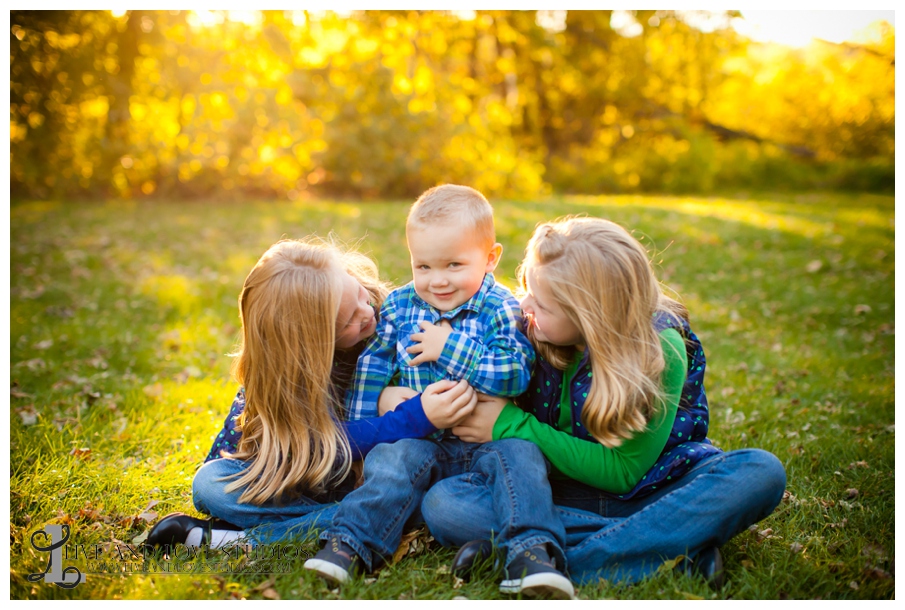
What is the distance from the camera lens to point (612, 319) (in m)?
2.75

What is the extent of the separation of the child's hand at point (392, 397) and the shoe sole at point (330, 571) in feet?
2.38

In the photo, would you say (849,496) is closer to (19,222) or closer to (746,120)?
(19,222)

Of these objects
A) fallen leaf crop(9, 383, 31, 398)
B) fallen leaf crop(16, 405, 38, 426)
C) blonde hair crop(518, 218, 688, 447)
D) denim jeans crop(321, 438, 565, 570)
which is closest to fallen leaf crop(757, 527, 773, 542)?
blonde hair crop(518, 218, 688, 447)

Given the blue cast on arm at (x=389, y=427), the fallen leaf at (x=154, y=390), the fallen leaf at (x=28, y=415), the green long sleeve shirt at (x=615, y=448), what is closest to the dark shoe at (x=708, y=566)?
the green long sleeve shirt at (x=615, y=448)

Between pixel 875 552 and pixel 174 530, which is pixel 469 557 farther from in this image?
pixel 875 552

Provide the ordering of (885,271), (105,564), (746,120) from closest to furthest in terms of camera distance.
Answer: (105,564)
(885,271)
(746,120)

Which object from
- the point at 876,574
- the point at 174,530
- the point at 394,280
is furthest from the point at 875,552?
the point at 394,280

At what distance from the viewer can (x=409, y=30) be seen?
18.5 meters

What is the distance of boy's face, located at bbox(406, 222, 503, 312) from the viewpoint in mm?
2979

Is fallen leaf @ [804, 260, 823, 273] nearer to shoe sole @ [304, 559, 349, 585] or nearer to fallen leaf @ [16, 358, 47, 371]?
shoe sole @ [304, 559, 349, 585]

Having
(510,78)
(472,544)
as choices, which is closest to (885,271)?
(472,544)

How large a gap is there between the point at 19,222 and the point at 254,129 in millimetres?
5111

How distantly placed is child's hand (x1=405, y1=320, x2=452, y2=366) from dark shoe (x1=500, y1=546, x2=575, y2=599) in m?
0.87

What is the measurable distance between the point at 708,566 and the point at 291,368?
6.22 ft
